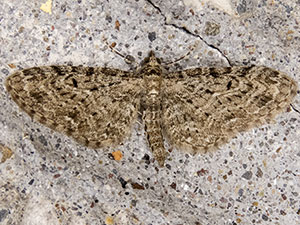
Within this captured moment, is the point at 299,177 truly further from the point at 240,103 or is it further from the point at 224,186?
the point at 240,103

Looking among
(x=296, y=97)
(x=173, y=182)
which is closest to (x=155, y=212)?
(x=173, y=182)

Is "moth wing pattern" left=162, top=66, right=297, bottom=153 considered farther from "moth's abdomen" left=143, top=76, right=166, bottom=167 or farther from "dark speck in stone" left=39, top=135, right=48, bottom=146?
"dark speck in stone" left=39, top=135, right=48, bottom=146

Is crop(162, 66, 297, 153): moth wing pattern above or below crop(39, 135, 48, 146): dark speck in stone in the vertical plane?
above

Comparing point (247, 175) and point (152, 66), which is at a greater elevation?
point (152, 66)

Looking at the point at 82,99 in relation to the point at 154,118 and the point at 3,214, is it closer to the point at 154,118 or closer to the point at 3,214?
the point at 154,118

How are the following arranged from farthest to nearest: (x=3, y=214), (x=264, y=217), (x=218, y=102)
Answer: (x=264, y=217) < (x=3, y=214) < (x=218, y=102)

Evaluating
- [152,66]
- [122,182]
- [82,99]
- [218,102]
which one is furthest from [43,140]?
[218,102]

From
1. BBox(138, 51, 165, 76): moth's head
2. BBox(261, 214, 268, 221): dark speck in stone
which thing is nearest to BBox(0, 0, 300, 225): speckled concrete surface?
BBox(261, 214, 268, 221): dark speck in stone

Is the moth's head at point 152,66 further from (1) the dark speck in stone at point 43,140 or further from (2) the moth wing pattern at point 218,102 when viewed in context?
(1) the dark speck in stone at point 43,140
